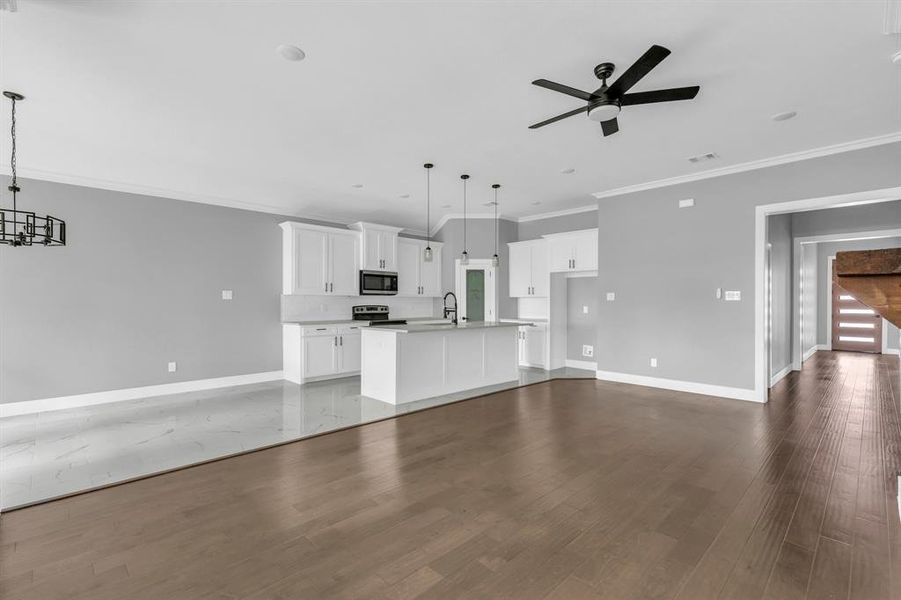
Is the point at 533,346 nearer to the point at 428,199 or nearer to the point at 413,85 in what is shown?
the point at 428,199

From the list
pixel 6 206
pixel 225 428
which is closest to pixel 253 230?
pixel 6 206

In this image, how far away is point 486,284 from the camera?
777 centimetres

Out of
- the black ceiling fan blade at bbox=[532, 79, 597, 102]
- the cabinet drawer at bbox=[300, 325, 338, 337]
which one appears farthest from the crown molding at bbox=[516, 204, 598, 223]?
the black ceiling fan blade at bbox=[532, 79, 597, 102]

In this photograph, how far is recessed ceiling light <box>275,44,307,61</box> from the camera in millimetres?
2600

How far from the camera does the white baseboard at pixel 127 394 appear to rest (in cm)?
457

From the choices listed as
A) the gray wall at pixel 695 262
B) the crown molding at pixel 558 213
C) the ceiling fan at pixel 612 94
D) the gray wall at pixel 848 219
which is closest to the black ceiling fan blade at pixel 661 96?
the ceiling fan at pixel 612 94

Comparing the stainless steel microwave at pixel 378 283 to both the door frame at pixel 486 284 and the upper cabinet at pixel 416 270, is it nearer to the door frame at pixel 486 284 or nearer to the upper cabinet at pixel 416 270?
the upper cabinet at pixel 416 270

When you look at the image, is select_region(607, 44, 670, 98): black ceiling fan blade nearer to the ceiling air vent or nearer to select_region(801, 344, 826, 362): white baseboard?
the ceiling air vent

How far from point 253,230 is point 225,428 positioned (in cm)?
339

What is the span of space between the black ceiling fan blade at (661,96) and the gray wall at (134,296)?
5.49 m

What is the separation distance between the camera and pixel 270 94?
10.5 feet

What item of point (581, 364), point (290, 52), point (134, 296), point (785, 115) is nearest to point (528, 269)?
point (581, 364)

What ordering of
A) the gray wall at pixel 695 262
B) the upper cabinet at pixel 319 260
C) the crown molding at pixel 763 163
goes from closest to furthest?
the crown molding at pixel 763 163, the gray wall at pixel 695 262, the upper cabinet at pixel 319 260

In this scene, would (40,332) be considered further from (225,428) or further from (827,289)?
(827,289)
